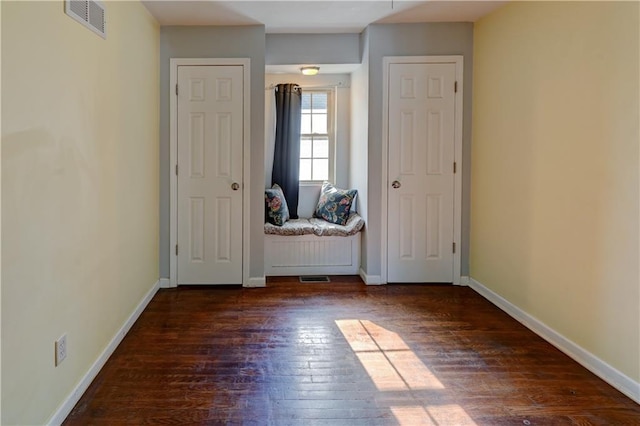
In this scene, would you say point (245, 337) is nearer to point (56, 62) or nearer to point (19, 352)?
point (19, 352)

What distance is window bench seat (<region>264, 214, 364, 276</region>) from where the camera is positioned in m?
4.30

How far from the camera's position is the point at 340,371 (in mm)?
2367

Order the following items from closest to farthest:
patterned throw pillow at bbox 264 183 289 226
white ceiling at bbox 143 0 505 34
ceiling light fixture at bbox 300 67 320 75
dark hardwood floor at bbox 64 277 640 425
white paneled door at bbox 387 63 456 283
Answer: dark hardwood floor at bbox 64 277 640 425
white ceiling at bbox 143 0 505 34
white paneled door at bbox 387 63 456 283
ceiling light fixture at bbox 300 67 320 75
patterned throw pillow at bbox 264 183 289 226

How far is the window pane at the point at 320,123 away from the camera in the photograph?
16.3ft

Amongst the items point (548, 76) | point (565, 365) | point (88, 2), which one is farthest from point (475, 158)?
point (88, 2)

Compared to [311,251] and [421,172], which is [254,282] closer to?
[311,251]

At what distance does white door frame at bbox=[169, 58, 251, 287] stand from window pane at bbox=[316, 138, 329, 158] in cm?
127

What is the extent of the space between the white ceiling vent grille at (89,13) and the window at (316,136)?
9.05 ft

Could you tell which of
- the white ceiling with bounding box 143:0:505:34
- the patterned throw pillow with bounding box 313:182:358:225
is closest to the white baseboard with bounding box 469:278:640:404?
the patterned throw pillow with bounding box 313:182:358:225

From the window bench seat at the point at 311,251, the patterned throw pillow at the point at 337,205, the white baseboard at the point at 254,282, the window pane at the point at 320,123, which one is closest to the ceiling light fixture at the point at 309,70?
the window pane at the point at 320,123

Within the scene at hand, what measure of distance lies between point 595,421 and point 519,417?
0.32 metres

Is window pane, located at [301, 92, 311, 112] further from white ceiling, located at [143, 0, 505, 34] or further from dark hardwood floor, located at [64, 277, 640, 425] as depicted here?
dark hardwood floor, located at [64, 277, 640, 425]

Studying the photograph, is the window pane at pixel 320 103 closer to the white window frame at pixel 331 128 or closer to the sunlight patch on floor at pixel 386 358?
the white window frame at pixel 331 128

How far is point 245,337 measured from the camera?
281 centimetres
